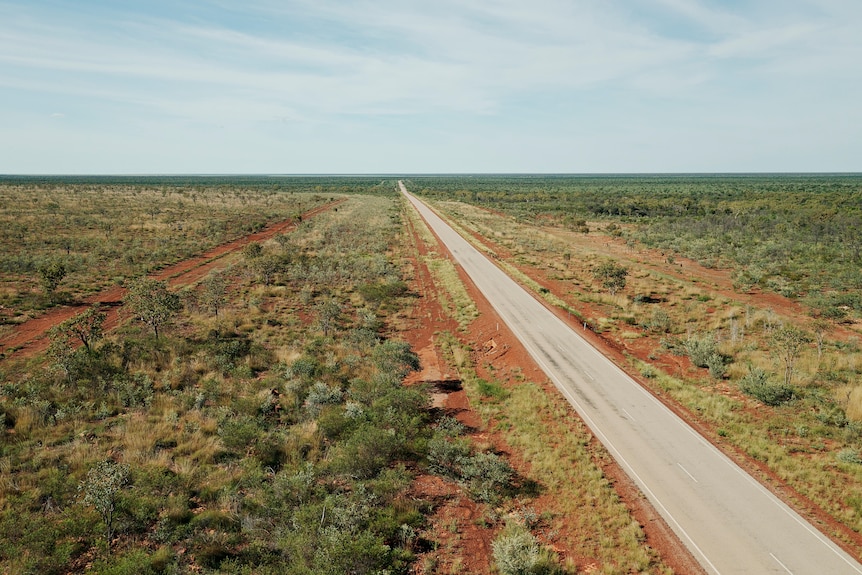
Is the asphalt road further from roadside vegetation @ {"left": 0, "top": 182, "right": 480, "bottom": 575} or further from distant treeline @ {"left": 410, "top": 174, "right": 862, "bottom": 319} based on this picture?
distant treeline @ {"left": 410, "top": 174, "right": 862, "bottom": 319}

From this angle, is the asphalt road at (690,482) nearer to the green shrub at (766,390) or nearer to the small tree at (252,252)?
the green shrub at (766,390)

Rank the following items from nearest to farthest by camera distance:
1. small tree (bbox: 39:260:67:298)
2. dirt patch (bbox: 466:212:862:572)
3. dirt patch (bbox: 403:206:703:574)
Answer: dirt patch (bbox: 403:206:703:574)
dirt patch (bbox: 466:212:862:572)
small tree (bbox: 39:260:67:298)

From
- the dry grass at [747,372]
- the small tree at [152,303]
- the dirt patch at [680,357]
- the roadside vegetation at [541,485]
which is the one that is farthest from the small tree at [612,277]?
the small tree at [152,303]

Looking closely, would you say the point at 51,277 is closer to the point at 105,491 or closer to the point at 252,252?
the point at 252,252

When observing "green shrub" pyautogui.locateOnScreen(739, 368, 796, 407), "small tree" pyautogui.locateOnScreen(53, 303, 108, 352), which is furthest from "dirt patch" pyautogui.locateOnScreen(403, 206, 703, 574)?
"small tree" pyautogui.locateOnScreen(53, 303, 108, 352)

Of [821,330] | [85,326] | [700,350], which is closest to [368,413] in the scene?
[85,326]

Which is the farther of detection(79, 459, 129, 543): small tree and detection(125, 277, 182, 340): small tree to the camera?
detection(125, 277, 182, 340): small tree

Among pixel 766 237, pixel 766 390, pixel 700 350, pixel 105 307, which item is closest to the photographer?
pixel 766 390

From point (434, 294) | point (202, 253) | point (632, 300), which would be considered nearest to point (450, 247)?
point (434, 294)
